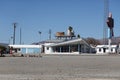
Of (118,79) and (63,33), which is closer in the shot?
(118,79)

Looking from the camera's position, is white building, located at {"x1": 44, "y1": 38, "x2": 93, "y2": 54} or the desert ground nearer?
the desert ground

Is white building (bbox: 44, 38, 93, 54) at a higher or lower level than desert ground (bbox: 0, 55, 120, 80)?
higher

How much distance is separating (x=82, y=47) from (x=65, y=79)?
301 ft

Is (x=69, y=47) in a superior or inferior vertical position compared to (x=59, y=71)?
superior

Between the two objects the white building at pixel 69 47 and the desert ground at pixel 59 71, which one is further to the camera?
the white building at pixel 69 47

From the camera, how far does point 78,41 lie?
107188 mm

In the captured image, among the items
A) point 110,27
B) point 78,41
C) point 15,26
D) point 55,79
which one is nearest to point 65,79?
point 55,79

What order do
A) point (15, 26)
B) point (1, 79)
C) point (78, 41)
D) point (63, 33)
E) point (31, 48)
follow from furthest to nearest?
1. point (15, 26)
2. point (63, 33)
3. point (31, 48)
4. point (78, 41)
5. point (1, 79)

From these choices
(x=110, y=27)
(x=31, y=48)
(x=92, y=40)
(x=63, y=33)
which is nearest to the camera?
(x=110, y=27)

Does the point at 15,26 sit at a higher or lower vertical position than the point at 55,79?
higher

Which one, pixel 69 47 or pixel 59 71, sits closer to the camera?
pixel 59 71

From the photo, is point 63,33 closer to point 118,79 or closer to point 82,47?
point 82,47

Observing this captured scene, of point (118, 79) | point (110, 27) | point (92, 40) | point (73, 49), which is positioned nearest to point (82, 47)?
point (73, 49)

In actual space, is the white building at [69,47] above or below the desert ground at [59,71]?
above
